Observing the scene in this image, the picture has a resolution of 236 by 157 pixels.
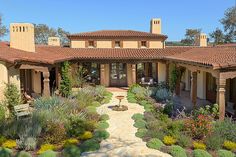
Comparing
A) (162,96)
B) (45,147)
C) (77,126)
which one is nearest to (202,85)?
(162,96)

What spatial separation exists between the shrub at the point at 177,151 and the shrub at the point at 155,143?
21.5 inches

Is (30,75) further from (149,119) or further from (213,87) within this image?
(213,87)

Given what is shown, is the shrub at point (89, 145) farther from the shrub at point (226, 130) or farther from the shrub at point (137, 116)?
the shrub at point (226, 130)

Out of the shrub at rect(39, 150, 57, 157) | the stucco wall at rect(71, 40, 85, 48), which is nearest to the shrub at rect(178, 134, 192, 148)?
the shrub at rect(39, 150, 57, 157)

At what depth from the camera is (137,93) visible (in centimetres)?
1922

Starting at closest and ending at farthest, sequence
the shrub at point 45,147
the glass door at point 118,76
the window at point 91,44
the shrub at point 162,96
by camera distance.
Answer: the shrub at point 45,147
the shrub at point 162,96
the glass door at point 118,76
the window at point 91,44

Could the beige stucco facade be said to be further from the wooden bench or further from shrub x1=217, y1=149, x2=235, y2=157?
shrub x1=217, y1=149, x2=235, y2=157

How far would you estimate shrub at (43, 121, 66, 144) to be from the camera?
9.65 m

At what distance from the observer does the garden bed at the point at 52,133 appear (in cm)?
905

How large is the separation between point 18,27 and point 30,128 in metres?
11.1

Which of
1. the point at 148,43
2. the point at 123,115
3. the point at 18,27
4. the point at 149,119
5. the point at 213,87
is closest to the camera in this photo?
the point at 149,119

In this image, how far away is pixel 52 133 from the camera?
9.95 meters

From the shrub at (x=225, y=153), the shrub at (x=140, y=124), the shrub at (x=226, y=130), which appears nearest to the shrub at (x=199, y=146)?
the shrub at (x=225, y=153)

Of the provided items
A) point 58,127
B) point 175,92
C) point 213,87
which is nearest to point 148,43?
point 175,92
